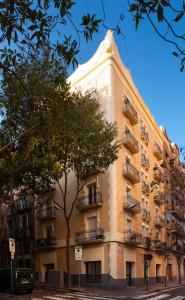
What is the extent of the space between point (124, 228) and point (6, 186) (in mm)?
10275

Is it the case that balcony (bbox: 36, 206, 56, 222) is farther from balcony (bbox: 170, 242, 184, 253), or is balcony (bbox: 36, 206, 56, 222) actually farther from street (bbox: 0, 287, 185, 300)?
balcony (bbox: 170, 242, 184, 253)

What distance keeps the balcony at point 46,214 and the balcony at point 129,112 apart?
10407 mm

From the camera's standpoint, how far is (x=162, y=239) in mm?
45062

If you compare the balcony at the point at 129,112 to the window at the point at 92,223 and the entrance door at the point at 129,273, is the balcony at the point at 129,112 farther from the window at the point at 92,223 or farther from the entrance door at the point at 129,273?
the entrance door at the point at 129,273

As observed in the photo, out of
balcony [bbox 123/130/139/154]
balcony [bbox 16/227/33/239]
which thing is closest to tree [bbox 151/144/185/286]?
balcony [bbox 123/130/139/154]

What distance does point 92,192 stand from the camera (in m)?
33.1

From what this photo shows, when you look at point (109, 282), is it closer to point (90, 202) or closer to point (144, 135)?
point (90, 202)

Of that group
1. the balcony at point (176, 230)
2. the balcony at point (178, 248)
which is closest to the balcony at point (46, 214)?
the balcony at point (178, 248)

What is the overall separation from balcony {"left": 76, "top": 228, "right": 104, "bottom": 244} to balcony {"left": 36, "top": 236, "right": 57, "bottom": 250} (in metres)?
3.46

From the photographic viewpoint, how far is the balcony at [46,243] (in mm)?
35634

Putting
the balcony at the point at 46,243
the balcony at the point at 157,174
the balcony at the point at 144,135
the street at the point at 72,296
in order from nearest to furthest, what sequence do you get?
1. the street at the point at 72,296
2. the balcony at the point at 46,243
3. the balcony at the point at 144,135
4. the balcony at the point at 157,174

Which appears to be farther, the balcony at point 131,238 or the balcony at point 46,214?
the balcony at point 46,214

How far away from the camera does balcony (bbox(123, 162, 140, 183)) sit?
33.3 metres

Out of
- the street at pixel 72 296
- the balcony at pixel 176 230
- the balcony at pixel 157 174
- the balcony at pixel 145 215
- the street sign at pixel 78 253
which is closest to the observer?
the street at pixel 72 296
